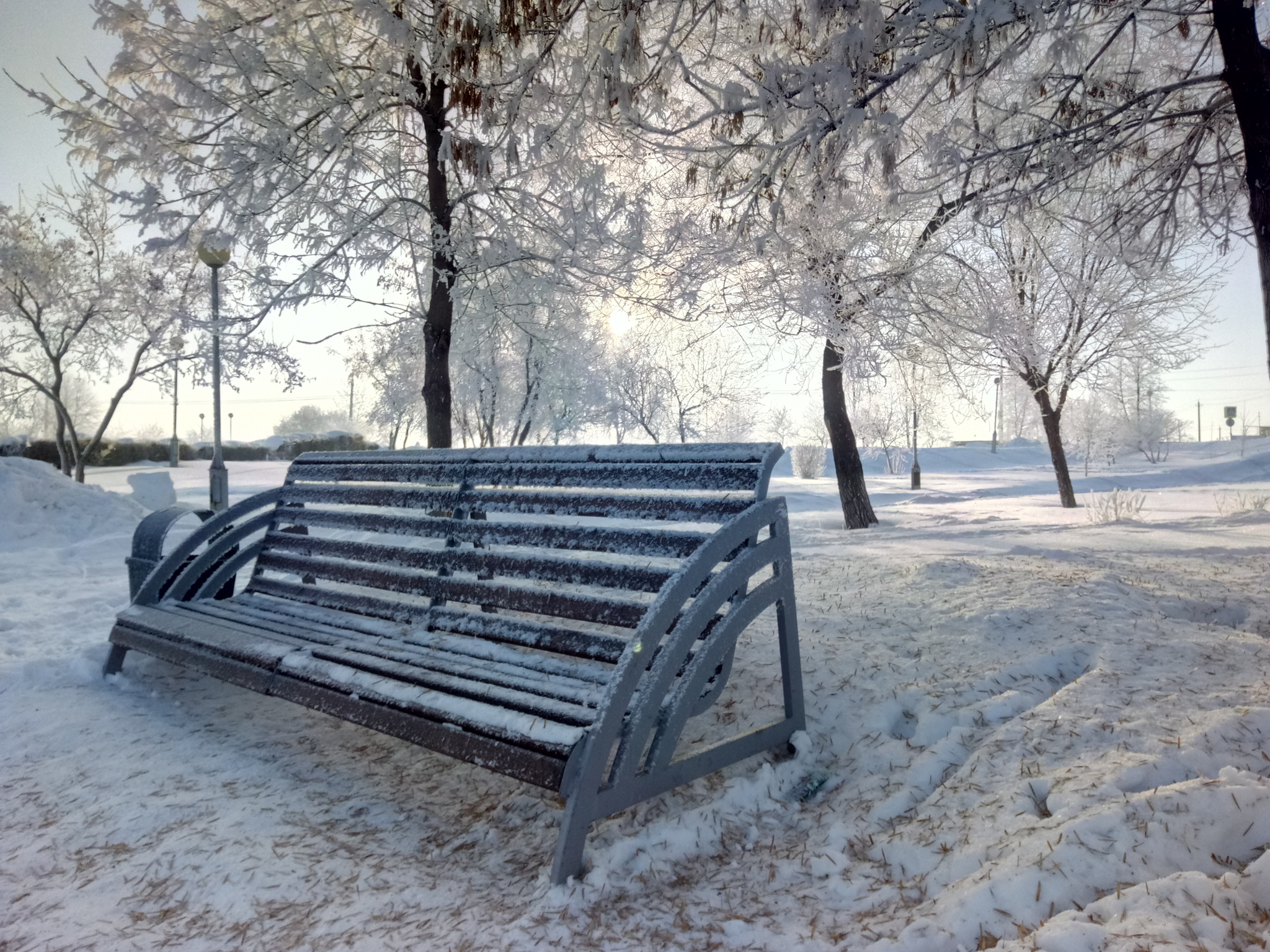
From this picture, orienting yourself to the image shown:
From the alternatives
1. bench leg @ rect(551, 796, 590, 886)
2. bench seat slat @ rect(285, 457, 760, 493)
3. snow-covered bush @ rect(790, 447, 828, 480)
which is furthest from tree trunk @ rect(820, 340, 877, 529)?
snow-covered bush @ rect(790, 447, 828, 480)

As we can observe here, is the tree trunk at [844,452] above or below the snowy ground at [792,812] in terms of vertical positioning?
above

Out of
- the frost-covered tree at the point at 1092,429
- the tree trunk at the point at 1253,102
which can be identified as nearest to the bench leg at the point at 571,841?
the tree trunk at the point at 1253,102

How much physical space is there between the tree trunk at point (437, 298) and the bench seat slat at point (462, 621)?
11.8ft

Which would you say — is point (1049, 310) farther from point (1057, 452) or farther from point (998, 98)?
point (998, 98)

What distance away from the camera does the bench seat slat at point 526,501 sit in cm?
269

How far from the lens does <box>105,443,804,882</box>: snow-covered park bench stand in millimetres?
2223

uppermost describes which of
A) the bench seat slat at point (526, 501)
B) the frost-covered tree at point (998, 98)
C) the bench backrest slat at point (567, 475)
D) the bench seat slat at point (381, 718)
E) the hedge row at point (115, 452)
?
the frost-covered tree at point (998, 98)

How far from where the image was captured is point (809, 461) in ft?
115

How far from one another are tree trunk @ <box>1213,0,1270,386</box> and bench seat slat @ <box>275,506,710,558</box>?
373 centimetres

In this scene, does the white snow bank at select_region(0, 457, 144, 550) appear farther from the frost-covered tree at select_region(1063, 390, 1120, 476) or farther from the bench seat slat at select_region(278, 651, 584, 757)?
the frost-covered tree at select_region(1063, 390, 1120, 476)

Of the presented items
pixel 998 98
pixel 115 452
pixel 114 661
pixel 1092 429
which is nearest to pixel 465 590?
pixel 114 661

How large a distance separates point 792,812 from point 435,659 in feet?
4.42

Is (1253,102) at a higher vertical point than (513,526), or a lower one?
higher

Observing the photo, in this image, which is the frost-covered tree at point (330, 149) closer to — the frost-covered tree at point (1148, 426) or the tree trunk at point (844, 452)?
the tree trunk at point (844, 452)
